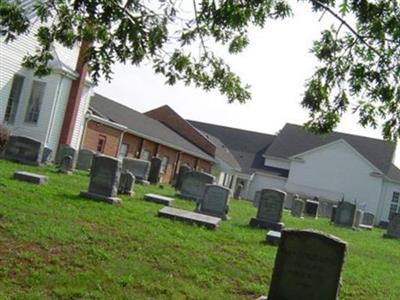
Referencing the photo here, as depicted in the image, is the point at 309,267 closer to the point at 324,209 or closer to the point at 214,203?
the point at 214,203

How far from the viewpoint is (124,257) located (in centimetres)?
985

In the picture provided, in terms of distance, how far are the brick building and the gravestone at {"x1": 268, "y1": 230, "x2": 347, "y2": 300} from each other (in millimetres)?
25627

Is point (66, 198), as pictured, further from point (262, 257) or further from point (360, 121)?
point (360, 121)

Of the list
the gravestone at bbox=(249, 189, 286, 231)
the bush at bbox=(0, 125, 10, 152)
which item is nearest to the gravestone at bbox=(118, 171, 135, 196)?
the gravestone at bbox=(249, 189, 286, 231)

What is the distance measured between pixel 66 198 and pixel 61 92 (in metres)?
14.7

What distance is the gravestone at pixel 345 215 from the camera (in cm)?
2994

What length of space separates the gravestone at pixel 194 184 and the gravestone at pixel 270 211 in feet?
19.1

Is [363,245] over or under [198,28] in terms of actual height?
under

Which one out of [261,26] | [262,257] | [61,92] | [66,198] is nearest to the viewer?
[261,26]

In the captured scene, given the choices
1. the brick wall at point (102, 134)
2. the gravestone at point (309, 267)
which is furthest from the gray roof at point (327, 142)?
the gravestone at point (309, 267)

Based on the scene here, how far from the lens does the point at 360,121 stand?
30.1ft

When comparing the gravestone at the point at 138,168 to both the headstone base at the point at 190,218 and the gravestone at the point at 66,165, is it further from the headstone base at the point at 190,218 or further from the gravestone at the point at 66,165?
the headstone base at the point at 190,218

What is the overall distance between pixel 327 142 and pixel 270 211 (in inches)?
1772

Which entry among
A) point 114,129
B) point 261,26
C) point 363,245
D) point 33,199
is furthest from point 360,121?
point 114,129
